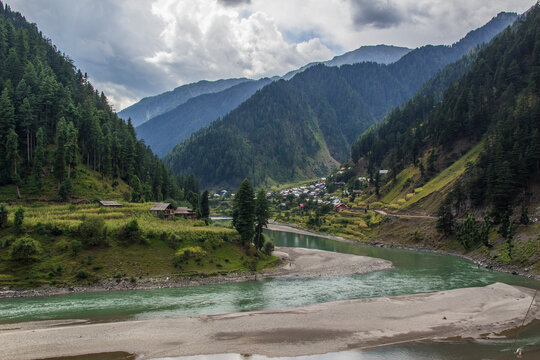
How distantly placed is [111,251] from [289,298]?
3380cm

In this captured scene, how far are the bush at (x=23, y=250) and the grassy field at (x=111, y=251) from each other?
0.58 metres

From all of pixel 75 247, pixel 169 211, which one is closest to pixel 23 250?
pixel 75 247

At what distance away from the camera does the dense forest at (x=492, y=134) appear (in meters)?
89.0

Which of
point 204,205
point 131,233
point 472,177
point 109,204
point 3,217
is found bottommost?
point 131,233

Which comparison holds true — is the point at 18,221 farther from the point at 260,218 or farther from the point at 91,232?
the point at 260,218

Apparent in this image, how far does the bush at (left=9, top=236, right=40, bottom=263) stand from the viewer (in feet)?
182

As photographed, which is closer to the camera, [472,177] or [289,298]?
[289,298]

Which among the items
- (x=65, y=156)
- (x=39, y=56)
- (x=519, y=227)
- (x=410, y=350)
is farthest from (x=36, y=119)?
(x=519, y=227)

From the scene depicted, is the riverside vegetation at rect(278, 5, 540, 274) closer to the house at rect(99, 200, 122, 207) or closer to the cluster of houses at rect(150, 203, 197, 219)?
the cluster of houses at rect(150, 203, 197, 219)

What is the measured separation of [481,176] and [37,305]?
357ft

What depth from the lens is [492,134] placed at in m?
118

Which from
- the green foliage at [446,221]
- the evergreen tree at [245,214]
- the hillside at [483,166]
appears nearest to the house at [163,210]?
the evergreen tree at [245,214]

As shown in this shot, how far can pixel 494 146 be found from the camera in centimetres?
10044

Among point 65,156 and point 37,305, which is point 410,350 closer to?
point 37,305
